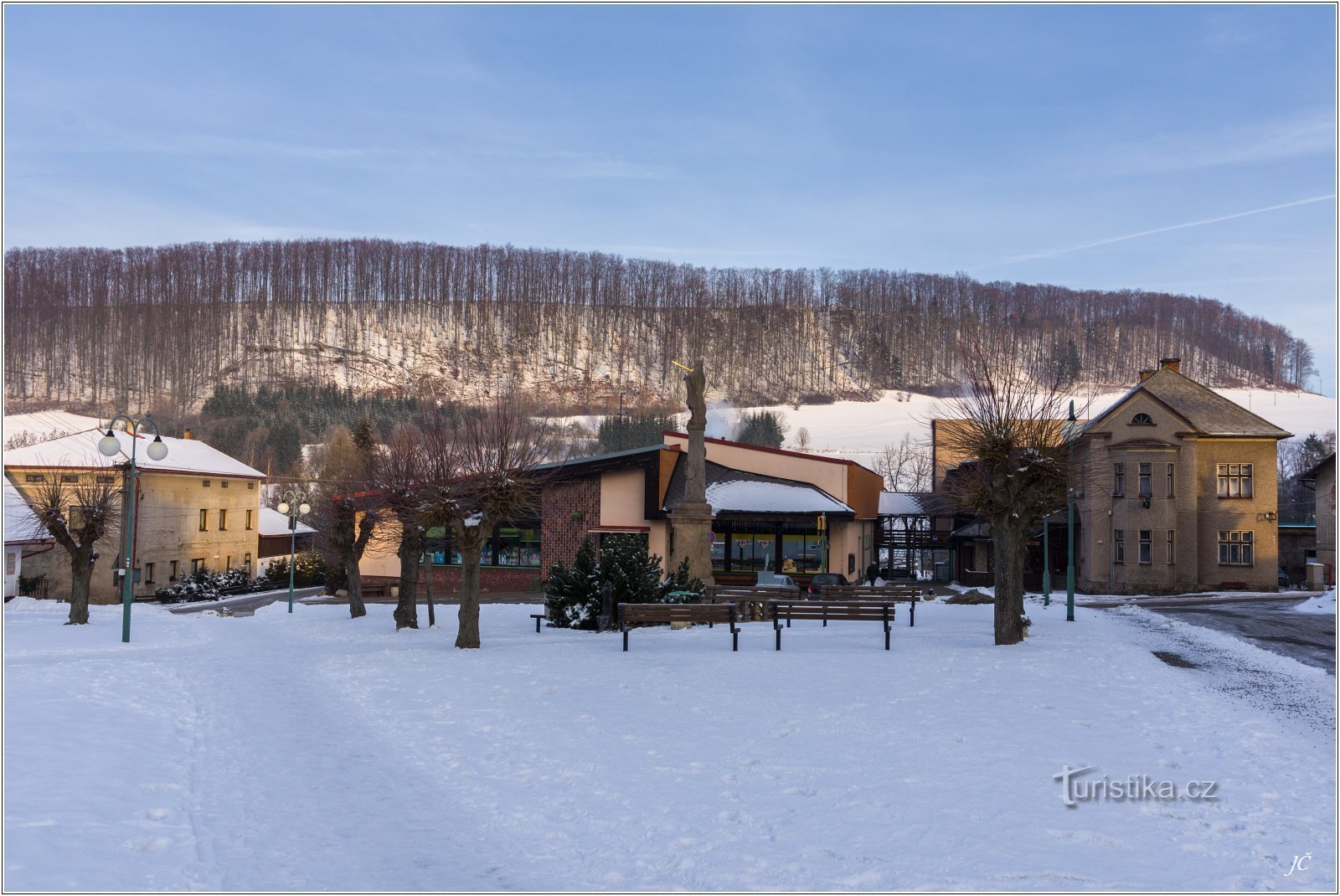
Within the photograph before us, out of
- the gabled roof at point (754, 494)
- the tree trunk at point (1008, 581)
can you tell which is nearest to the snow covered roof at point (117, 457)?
the gabled roof at point (754, 494)

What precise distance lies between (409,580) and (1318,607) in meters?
27.4

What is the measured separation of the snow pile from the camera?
30.0 metres

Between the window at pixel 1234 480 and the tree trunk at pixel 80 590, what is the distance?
44205 mm

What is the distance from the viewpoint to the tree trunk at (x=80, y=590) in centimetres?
2956

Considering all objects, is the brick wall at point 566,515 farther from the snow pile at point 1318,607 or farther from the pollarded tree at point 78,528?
the snow pile at point 1318,607

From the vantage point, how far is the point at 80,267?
497ft

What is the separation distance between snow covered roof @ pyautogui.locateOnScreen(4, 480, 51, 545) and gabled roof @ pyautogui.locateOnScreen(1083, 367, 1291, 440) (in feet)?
151

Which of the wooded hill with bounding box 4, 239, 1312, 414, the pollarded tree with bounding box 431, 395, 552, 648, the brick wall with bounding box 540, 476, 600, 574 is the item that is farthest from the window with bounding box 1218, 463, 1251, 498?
the wooded hill with bounding box 4, 239, 1312, 414

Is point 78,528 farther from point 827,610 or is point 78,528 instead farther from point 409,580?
point 827,610

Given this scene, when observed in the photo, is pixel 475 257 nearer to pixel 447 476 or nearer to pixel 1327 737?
pixel 447 476

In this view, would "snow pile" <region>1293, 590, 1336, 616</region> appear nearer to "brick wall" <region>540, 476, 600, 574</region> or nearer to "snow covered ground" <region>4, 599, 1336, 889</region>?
"snow covered ground" <region>4, 599, 1336, 889</region>

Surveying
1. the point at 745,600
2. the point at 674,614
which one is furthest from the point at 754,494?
the point at 674,614

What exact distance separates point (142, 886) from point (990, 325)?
158 m

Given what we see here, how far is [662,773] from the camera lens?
10562mm
